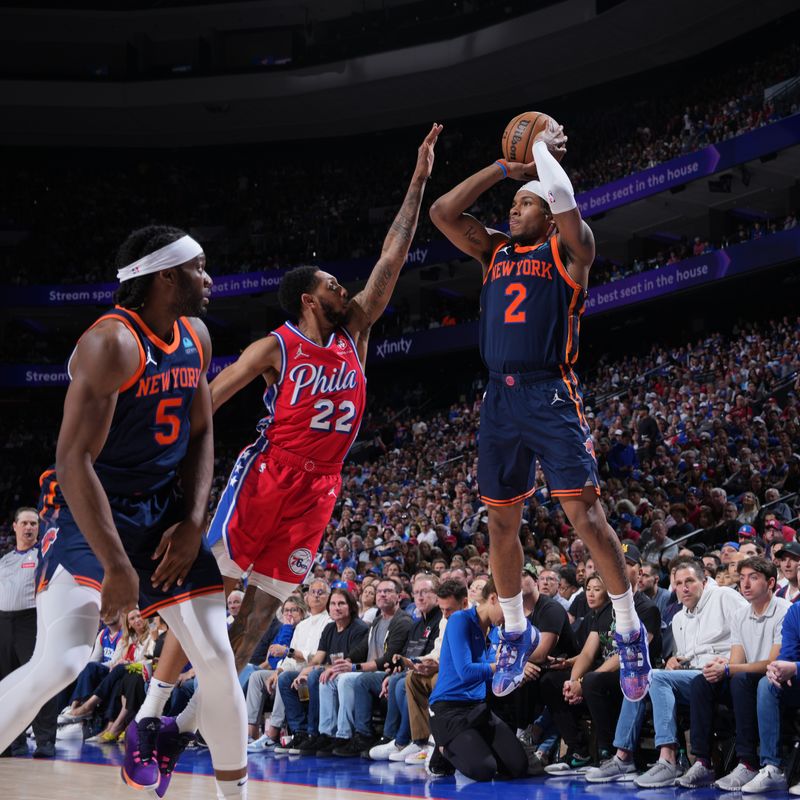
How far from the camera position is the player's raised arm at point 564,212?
16.3 feet

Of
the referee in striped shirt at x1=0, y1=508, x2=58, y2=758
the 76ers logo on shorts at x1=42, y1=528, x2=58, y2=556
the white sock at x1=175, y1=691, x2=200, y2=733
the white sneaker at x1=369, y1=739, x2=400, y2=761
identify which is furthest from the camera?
the white sneaker at x1=369, y1=739, x2=400, y2=761

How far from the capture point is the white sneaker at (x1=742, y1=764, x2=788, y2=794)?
7.08 meters

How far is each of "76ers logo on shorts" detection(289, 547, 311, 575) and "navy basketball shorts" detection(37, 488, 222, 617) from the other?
1204 mm

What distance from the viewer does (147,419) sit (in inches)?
161

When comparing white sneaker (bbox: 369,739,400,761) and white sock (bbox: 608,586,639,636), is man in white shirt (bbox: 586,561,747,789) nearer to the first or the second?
white sneaker (bbox: 369,739,400,761)

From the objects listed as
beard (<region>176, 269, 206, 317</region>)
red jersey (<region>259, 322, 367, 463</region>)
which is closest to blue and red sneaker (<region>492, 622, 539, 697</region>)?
red jersey (<region>259, 322, 367, 463</region>)

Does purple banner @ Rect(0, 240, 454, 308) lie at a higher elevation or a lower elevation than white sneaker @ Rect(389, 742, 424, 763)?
higher

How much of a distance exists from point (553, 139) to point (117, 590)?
10.3ft

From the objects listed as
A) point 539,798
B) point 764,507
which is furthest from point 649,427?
point 539,798

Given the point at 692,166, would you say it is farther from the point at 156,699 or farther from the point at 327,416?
the point at 156,699

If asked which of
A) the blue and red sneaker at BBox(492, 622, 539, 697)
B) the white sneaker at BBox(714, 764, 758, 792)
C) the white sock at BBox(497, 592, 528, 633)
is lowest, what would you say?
the white sneaker at BBox(714, 764, 758, 792)

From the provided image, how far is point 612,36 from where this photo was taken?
2733cm

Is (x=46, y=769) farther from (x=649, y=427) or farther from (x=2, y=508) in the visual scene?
(x=2, y=508)

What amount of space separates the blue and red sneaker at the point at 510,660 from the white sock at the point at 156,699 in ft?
5.66
